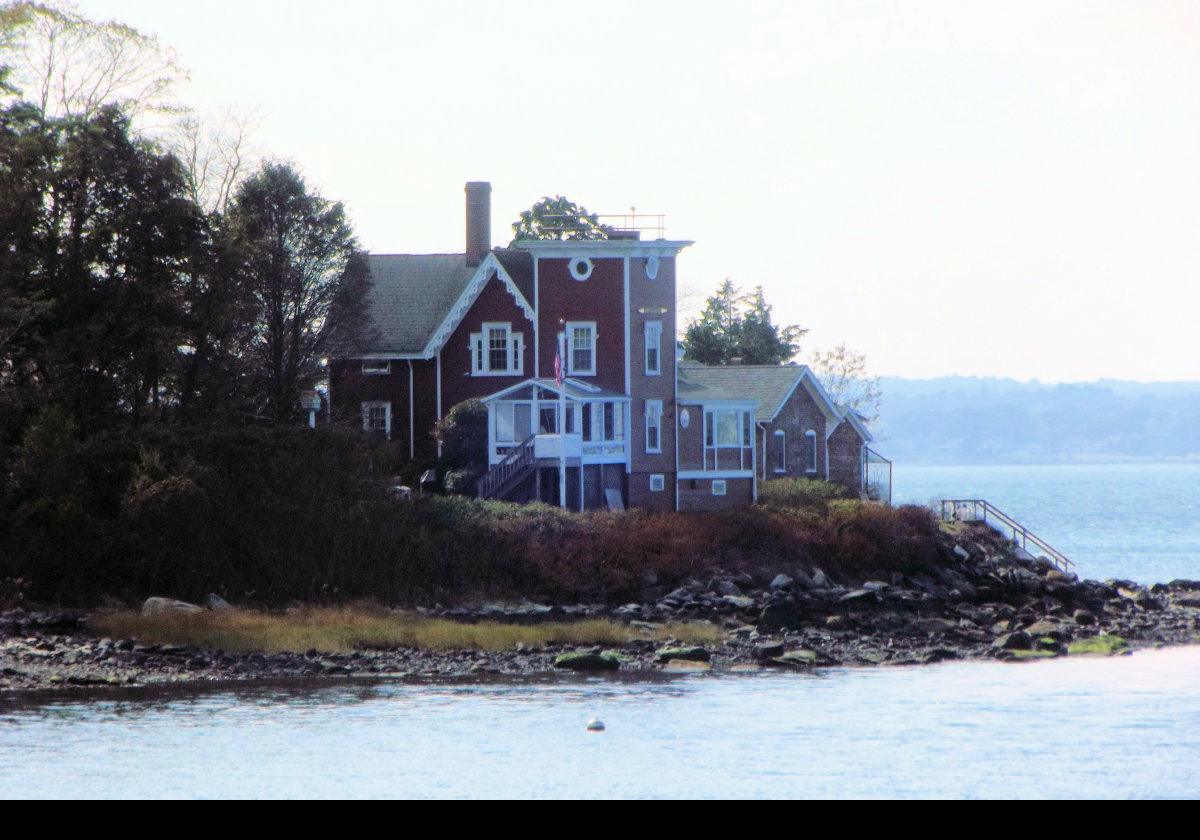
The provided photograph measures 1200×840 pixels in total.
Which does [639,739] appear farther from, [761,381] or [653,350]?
[761,381]

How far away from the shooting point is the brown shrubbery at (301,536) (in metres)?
31.1

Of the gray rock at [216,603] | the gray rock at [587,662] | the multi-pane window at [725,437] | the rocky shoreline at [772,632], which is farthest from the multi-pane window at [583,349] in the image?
the gray rock at [587,662]

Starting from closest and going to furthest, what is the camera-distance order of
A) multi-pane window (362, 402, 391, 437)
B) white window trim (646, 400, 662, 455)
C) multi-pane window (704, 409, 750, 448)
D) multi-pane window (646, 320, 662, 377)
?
multi-pane window (646, 320, 662, 377) < white window trim (646, 400, 662, 455) < multi-pane window (362, 402, 391, 437) < multi-pane window (704, 409, 750, 448)

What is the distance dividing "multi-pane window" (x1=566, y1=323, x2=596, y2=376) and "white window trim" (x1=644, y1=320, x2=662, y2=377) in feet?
6.20

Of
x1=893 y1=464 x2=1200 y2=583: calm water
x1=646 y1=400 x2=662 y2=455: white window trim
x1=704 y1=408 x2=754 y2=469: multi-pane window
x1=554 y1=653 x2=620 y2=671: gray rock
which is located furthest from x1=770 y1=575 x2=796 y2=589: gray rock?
x1=893 y1=464 x2=1200 y2=583: calm water

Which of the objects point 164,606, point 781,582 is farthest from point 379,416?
point 164,606

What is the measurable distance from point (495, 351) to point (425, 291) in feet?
15.2

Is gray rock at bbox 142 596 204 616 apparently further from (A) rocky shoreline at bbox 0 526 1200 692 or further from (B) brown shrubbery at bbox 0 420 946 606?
(B) brown shrubbery at bbox 0 420 946 606

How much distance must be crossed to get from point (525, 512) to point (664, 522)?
421 cm

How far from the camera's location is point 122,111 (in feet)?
120

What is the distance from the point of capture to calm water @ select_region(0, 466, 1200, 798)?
17156 mm

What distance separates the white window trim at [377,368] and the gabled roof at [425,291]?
519 millimetres

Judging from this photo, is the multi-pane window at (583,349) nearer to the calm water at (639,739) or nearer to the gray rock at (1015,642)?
the gray rock at (1015,642)

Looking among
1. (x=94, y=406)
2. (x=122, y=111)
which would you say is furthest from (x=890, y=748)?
(x=122, y=111)
